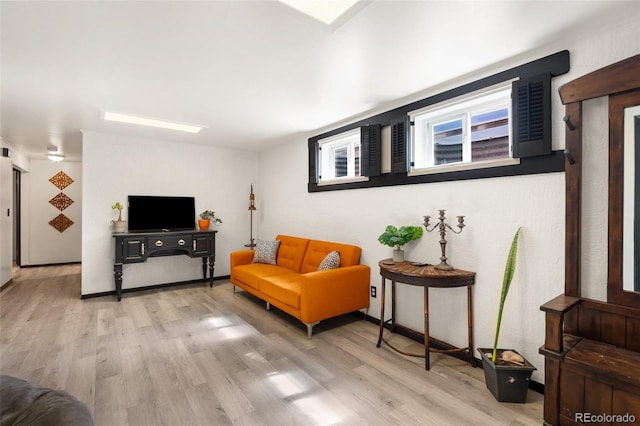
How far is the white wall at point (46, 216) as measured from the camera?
6566mm

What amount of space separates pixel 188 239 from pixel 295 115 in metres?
2.60

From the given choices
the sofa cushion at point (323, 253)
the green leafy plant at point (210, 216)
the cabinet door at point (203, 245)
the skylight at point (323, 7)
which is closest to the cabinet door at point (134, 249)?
the cabinet door at point (203, 245)

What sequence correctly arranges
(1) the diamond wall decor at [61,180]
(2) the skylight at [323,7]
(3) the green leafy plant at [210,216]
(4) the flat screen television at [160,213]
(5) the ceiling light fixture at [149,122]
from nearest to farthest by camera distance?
(2) the skylight at [323,7]
(5) the ceiling light fixture at [149,122]
(4) the flat screen television at [160,213]
(3) the green leafy plant at [210,216]
(1) the diamond wall decor at [61,180]

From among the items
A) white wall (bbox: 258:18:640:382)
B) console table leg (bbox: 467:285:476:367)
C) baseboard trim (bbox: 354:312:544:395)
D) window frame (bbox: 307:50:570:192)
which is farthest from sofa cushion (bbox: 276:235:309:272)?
console table leg (bbox: 467:285:476:367)

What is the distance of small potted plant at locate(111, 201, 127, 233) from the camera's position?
14.6 feet

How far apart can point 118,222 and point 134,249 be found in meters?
0.55

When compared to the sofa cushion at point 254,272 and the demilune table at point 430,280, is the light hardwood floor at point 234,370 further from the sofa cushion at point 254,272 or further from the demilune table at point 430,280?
the sofa cushion at point 254,272

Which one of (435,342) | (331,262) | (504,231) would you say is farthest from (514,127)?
(331,262)

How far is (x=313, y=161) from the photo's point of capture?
172 inches

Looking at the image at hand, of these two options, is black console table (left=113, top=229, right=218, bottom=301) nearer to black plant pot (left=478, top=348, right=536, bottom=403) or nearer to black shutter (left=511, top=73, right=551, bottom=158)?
black plant pot (left=478, top=348, right=536, bottom=403)

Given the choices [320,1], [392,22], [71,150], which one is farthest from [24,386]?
[71,150]

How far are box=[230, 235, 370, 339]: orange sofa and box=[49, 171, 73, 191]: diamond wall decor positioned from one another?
5381 mm

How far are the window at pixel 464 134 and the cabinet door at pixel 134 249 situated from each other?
382cm

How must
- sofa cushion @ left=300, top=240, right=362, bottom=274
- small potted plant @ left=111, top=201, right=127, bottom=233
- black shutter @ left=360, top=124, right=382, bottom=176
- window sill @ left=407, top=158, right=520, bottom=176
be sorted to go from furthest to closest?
small potted plant @ left=111, top=201, right=127, bottom=233 → sofa cushion @ left=300, top=240, right=362, bottom=274 → black shutter @ left=360, top=124, right=382, bottom=176 → window sill @ left=407, top=158, right=520, bottom=176
